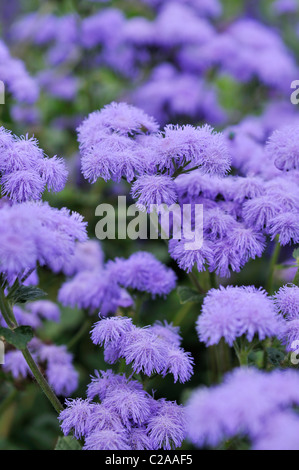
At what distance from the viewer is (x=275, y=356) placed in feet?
4.93

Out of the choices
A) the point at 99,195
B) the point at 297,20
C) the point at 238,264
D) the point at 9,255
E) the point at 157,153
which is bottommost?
the point at 9,255

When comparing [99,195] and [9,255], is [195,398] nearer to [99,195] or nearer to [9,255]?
[9,255]

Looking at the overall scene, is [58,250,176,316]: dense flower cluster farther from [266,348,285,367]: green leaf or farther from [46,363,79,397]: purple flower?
[266,348,285,367]: green leaf

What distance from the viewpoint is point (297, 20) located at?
14.0ft

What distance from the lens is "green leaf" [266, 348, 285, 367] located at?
1.50m

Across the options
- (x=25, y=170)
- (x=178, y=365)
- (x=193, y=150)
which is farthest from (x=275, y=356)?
(x=25, y=170)

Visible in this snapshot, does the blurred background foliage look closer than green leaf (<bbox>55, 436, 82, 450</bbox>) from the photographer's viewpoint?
No

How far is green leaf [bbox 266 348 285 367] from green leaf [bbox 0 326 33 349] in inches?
23.8

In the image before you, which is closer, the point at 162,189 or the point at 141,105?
the point at 162,189

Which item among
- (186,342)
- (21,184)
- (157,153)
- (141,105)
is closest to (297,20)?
(141,105)

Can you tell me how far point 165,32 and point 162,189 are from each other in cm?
190

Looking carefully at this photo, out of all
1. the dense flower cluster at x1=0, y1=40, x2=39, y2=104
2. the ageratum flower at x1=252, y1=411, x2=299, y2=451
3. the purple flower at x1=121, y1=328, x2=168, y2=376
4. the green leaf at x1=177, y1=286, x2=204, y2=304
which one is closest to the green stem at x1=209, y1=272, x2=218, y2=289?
the green leaf at x1=177, y1=286, x2=204, y2=304

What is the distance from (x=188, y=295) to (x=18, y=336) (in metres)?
0.58

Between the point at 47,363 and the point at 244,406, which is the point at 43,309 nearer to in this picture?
the point at 47,363
